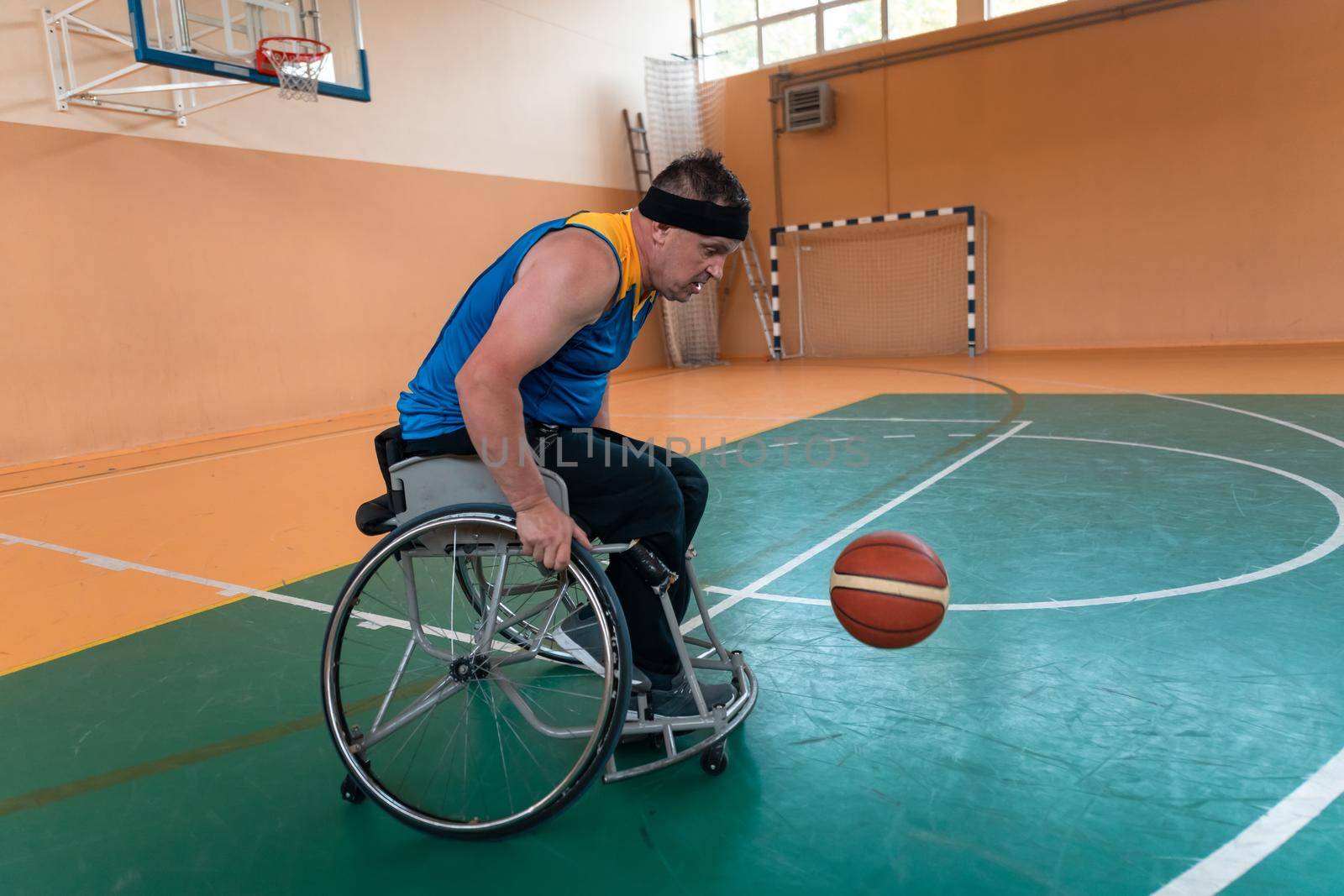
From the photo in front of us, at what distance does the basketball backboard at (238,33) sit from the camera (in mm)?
5930

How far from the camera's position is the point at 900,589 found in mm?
A: 1960

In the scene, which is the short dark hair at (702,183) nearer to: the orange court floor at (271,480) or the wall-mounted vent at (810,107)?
the orange court floor at (271,480)

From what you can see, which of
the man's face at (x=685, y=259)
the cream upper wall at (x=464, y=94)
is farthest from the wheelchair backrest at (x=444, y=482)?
the cream upper wall at (x=464, y=94)

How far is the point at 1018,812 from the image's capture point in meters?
1.67

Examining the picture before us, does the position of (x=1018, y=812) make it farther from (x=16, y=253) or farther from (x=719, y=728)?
(x=16, y=253)

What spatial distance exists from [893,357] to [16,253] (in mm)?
9083

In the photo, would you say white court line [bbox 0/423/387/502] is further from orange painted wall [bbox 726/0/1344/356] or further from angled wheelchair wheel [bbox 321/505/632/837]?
orange painted wall [bbox 726/0/1344/356]

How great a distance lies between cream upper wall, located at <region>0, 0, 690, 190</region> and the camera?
21.3 feet

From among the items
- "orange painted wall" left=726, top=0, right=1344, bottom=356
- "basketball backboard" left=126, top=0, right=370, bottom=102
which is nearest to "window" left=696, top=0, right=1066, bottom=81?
"orange painted wall" left=726, top=0, right=1344, bottom=356

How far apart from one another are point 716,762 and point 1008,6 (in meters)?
11.0

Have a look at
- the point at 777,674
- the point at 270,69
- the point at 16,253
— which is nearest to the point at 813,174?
the point at 270,69

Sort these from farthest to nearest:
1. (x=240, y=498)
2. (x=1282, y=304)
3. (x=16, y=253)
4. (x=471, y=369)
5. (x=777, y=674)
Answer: (x=1282, y=304)
(x=16, y=253)
(x=240, y=498)
(x=777, y=674)
(x=471, y=369)

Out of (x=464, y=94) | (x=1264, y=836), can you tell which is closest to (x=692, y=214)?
(x=1264, y=836)

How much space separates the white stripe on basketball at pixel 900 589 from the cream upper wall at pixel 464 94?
6.80 metres
